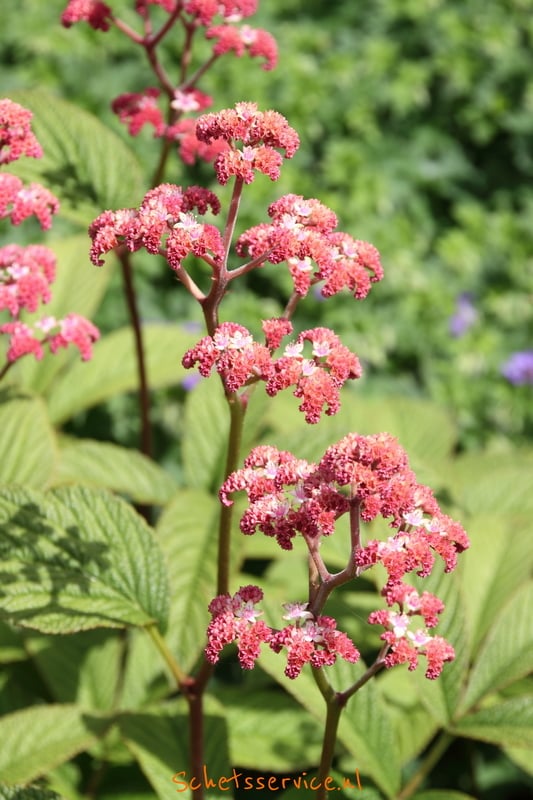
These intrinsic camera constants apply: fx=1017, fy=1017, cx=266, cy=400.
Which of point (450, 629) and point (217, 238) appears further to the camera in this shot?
point (450, 629)

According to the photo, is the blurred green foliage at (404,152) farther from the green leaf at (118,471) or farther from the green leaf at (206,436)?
A: the green leaf at (118,471)

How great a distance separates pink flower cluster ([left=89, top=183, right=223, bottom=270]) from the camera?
126cm

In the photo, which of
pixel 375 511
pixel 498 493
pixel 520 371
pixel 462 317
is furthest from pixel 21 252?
pixel 462 317

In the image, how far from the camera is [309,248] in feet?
4.24

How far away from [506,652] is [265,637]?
894 mm

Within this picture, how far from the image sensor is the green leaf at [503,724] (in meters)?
1.69

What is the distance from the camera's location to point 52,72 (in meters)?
4.36

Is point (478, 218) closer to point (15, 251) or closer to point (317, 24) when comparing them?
point (317, 24)

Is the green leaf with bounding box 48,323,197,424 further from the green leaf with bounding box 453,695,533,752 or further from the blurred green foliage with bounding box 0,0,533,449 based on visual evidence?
the green leaf with bounding box 453,695,533,752

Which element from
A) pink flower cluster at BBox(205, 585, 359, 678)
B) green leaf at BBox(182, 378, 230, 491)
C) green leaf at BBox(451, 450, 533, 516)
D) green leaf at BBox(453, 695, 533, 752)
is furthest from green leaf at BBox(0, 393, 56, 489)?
green leaf at BBox(451, 450, 533, 516)

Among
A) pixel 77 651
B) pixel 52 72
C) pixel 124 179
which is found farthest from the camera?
pixel 52 72

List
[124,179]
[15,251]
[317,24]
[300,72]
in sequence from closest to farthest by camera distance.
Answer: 1. [15,251]
2. [124,179]
3. [300,72]
4. [317,24]

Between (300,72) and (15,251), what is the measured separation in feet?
10.7

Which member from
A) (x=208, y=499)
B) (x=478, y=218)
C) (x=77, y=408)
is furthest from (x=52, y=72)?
(x=208, y=499)
